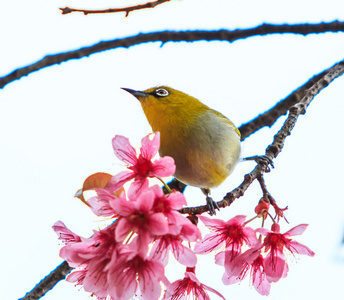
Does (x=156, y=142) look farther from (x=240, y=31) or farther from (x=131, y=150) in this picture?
(x=240, y=31)

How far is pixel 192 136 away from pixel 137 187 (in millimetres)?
1606

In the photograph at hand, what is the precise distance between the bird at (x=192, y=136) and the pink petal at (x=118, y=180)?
43.6 inches

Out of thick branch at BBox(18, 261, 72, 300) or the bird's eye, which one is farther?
the bird's eye

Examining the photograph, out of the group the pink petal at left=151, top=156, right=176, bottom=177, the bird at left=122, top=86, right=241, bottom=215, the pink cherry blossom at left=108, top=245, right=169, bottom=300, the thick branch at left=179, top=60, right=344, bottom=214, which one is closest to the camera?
the pink cherry blossom at left=108, top=245, right=169, bottom=300

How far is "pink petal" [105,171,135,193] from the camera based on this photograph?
7.99 ft

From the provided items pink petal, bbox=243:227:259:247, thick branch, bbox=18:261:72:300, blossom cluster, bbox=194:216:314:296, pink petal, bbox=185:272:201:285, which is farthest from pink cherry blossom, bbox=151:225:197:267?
thick branch, bbox=18:261:72:300

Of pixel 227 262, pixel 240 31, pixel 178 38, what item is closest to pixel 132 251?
pixel 227 262

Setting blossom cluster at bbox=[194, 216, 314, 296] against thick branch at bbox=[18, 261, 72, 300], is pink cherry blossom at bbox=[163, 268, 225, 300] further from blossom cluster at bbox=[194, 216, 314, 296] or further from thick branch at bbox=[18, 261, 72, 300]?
thick branch at bbox=[18, 261, 72, 300]

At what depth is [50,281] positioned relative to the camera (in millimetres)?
3080

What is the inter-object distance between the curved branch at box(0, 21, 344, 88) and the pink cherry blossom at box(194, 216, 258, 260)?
1.15m

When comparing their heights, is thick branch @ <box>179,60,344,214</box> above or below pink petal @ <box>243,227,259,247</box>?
above

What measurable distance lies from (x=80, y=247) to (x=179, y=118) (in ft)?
6.78

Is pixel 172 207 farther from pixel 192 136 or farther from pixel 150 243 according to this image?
pixel 192 136

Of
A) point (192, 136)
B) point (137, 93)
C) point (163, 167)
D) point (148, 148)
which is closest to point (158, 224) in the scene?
point (163, 167)
